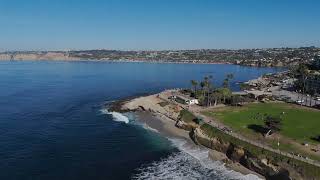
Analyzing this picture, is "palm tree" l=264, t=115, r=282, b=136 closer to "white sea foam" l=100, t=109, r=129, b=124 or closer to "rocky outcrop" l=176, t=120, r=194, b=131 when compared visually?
"rocky outcrop" l=176, t=120, r=194, b=131

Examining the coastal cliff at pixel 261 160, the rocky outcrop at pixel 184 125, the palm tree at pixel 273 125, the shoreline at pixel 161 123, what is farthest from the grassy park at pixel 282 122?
the shoreline at pixel 161 123

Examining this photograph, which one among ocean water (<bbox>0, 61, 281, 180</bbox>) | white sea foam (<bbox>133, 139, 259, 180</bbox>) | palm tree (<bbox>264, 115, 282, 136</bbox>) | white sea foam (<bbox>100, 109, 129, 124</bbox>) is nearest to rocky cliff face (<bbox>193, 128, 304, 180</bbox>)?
white sea foam (<bbox>133, 139, 259, 180</bbox>)

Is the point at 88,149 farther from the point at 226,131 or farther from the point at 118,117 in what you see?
the point at 118,117

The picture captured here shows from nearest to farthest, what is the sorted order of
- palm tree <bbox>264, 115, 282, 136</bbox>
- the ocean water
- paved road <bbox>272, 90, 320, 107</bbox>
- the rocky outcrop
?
the ocean water, palm tree <bbox>264, 115, 282, 136</bbox>, the rocky outcrop, paved road <bbox>272, 90, 320, 107</bbox>

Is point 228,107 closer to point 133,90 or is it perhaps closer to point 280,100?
point 280,100

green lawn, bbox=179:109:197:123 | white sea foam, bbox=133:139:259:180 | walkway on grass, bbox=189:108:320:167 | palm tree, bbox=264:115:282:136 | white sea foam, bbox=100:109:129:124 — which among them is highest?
palm tree, bbox=264:115:282:136

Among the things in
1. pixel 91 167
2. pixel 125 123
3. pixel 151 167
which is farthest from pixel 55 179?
pixel 125 123
